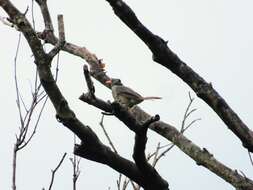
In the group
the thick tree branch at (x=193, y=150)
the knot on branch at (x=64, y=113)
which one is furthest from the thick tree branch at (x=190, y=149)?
the knot on branch at (x=64, y=113)

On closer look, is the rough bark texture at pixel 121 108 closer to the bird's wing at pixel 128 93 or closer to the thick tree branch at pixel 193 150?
the thick tree branch at pixel 193 150

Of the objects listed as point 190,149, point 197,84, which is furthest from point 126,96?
point 197,84

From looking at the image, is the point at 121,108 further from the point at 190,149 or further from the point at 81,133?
the point at 190,149

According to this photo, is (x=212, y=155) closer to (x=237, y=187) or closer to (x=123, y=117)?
(x=237, y=187)

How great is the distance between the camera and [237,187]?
3.31 metres

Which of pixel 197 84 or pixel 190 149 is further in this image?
pixel 190 149

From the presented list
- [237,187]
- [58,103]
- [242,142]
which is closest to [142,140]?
[58,103]

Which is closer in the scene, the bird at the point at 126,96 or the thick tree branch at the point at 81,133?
the thick tree branch at the point at 81,133

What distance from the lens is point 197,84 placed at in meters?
3.10

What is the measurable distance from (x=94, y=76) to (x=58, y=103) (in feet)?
8.65

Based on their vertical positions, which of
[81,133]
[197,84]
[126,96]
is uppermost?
[126,96]

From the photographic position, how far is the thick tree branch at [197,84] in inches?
115

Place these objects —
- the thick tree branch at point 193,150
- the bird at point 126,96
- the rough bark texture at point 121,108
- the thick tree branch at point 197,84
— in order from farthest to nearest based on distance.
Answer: the bird at point 126,96 < the thick tree branch at point 197,84 < the rough bark texture at point 121,108 < the thick tree branch at point 193,150

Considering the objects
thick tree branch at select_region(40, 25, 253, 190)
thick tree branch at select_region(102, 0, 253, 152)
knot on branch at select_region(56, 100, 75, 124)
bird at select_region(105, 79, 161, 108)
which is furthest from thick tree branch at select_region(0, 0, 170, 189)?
bird at select_region(105, 79, 161, 108)
